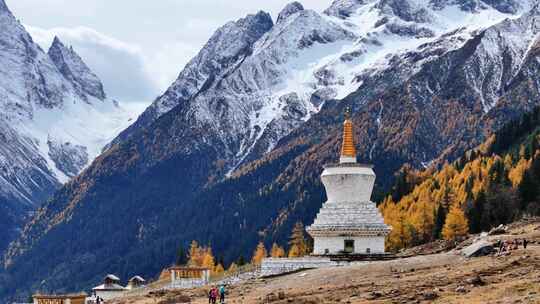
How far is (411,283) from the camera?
2808 inches

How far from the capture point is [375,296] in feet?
222

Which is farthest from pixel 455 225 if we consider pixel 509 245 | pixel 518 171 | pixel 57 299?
pixel 509 245

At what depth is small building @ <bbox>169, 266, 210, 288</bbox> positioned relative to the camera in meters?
105

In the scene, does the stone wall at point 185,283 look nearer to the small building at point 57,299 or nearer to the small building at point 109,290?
the small building at point 57,299

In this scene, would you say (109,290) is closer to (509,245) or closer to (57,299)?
(57,299)

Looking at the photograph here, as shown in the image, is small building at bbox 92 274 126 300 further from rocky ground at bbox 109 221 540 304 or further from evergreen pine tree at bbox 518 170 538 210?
evergreen pine tree at bbox 518 170 538 210

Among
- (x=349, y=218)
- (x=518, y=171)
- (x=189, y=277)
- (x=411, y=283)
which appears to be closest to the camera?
(x=411, y=283)

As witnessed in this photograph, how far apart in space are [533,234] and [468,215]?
1911 inches

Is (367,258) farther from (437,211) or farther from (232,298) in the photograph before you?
(437,211)

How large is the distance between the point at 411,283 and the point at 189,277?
38575mm

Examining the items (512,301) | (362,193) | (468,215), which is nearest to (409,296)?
(512,301)

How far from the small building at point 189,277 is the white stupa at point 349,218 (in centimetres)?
1142

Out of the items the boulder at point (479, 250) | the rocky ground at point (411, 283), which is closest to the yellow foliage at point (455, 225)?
the rocky ground at point (411, 283)

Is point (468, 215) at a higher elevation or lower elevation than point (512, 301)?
higher
